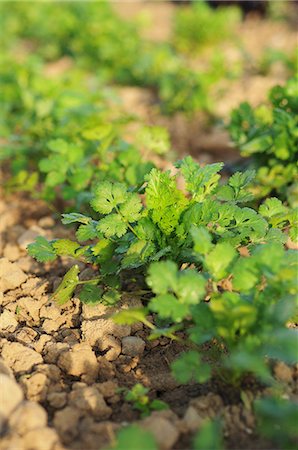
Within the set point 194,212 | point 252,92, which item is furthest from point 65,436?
point 252,92

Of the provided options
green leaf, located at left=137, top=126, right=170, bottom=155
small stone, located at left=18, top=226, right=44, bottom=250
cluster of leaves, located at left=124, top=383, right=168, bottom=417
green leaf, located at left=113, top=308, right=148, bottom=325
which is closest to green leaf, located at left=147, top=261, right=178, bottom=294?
green leaf, located at left=113, top=308, right=148, bottom=325

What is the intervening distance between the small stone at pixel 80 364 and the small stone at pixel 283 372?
0.73m

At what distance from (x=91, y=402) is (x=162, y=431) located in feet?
1.12

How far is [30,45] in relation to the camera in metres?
7.25

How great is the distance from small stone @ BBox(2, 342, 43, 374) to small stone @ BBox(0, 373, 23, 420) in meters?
0.25

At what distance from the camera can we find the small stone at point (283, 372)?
2.37m

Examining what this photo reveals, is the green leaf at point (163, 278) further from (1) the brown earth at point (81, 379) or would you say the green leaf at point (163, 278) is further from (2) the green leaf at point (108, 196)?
(2) the green leaf at point (108, 196)

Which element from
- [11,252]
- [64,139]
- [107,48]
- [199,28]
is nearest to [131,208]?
[11,252]

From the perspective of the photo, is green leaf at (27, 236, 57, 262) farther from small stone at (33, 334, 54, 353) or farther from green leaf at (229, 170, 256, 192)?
green leaf at (229, 170, 256, 192)

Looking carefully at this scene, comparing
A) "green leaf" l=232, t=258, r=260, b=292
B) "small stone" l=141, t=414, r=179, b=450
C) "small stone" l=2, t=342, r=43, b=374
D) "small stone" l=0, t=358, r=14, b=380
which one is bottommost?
"small stone" l=2, t=342, r=43, b=374

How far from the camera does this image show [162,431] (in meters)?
2.12

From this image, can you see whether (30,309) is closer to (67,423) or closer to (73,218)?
(73,218)

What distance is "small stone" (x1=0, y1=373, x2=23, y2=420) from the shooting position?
2.17 meters

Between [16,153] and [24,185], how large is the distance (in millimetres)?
474
